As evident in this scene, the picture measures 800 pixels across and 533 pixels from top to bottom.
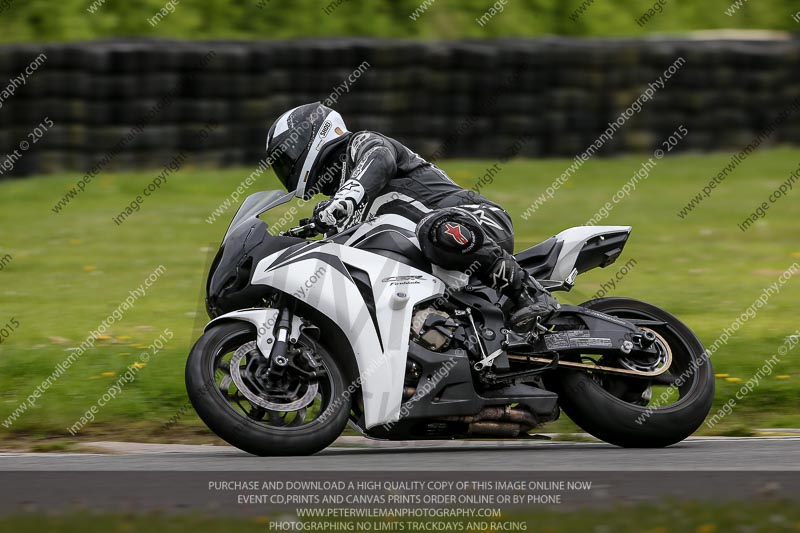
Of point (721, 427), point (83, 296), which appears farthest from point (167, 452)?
point (83, 296)

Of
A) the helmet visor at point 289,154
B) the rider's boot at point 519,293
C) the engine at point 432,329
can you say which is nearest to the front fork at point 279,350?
the engine at point 432,329

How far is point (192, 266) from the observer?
11.2 m

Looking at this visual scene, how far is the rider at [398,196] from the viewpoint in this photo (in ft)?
19.9

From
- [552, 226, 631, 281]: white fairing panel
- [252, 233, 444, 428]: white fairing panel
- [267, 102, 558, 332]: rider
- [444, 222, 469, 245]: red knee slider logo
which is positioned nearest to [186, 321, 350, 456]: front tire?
[252, 233, 444, 428]: white fairing panel

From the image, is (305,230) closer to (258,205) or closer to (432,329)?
(258,205)

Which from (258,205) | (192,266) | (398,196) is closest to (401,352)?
(398,196)

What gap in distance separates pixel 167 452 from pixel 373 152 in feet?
6.18

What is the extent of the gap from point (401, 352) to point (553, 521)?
1740 mm

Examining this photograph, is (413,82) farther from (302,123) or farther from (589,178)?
(302,123)

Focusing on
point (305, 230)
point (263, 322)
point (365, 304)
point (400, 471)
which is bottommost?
point (400, 471)

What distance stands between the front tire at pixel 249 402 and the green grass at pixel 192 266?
55 centimetres

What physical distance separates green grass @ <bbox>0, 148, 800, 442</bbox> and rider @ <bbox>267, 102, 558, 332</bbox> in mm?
582

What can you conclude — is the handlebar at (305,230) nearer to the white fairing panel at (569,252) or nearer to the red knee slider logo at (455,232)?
the red knee slider logo at (455,232)

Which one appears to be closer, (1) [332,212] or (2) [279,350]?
(2) [279,350]
